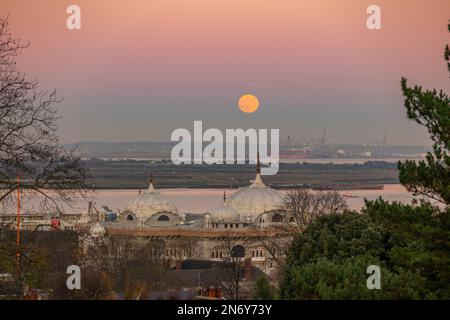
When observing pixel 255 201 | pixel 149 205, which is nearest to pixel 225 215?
A: pixel 255 201

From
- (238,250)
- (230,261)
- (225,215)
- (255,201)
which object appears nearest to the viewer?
(230,261)

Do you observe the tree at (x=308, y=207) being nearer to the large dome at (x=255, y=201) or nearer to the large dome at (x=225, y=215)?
the large dome at (x=225, y=215)

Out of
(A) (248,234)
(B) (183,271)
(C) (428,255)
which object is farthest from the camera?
(A) (248,234)

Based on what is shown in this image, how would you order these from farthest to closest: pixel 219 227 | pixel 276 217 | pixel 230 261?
pixel 276 217 → pixel 219 227 → pixel 230 261

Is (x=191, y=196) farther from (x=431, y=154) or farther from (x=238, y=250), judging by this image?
(x=431, y=154)

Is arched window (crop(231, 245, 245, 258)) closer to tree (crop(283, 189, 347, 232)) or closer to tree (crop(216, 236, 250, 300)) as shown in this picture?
tree (crop(216, 236, 250, 300))

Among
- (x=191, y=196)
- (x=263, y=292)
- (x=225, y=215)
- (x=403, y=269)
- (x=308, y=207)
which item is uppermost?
(x=191, y=196)
